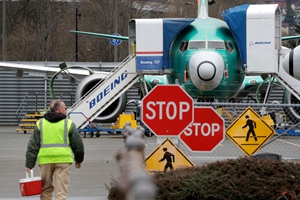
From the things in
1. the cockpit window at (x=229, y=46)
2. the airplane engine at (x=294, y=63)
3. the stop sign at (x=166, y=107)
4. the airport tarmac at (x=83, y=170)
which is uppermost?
the cockpit window at (x=229, y=46)

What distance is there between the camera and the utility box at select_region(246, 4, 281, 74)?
21.5 metres

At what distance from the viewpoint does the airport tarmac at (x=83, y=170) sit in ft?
38.4

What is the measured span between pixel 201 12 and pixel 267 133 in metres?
15.3

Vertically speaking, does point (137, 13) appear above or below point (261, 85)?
above

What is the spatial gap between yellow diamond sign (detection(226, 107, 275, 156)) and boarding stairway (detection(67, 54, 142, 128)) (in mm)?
11219

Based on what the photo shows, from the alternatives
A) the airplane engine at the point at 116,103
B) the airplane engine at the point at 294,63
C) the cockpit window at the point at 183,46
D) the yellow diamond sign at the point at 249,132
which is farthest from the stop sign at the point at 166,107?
the airplane engine at the point at 116,103

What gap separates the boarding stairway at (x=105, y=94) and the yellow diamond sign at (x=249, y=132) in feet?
36.8

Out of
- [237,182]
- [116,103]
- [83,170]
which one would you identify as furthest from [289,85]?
[237,182]

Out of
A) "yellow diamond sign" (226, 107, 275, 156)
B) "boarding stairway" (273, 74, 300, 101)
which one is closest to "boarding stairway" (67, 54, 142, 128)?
"boarding stairway" (273, 74, 300, 101)

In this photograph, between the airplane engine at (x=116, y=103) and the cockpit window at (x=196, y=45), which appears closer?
the cockpit window at (x=196, y=45)

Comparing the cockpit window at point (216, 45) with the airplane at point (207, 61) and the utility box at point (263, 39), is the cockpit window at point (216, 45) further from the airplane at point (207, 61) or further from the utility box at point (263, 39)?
the utility box at point (263, 39)

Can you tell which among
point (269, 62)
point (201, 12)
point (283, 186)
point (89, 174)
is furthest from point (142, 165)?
point (201, 12)

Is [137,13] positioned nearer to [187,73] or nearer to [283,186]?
[187,73]

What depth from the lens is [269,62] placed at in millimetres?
21734
